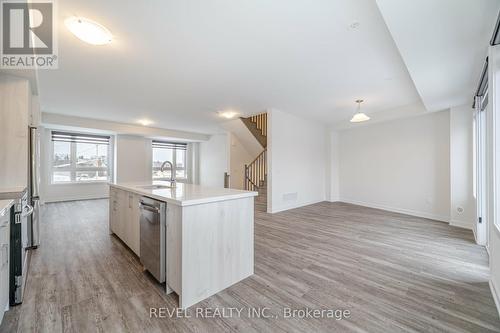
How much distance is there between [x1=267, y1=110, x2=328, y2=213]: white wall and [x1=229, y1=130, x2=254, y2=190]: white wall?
A: 239cm

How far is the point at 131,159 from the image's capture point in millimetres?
7902

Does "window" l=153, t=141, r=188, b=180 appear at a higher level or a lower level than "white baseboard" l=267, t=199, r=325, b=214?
higher

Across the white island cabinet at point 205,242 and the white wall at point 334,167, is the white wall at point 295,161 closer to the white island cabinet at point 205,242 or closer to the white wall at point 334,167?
the white wall at point 334,167

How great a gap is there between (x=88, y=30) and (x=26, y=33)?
57cm

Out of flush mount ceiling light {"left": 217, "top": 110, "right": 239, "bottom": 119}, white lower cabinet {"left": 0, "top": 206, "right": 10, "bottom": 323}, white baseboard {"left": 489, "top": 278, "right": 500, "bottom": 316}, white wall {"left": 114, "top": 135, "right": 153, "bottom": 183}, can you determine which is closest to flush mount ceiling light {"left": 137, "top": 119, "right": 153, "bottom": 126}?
white wall {"left": 114, "top": 135, "right": 153, "bottom": 183}

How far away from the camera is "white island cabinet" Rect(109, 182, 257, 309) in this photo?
1.76 meters

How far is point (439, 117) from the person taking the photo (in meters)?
4.80

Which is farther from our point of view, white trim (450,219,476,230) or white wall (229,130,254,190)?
white wall (229,130,254,190)

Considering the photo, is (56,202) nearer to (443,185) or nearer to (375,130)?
(375,130)

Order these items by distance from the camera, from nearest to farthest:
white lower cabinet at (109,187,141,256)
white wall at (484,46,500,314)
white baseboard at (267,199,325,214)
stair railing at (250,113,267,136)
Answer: white wall at (484,46,500,314) → white lower cabinet at (109,187,141,256) → white baseboard at (267,199,325,214) → stair railing at (250,113,267,136)

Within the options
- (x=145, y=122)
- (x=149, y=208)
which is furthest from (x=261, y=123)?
(x=149, y=208)

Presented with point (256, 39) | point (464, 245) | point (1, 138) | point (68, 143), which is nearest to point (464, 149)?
point (464, 245)

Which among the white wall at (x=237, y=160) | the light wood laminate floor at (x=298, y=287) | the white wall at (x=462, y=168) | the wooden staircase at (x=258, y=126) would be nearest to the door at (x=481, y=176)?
the light wood laminate floor at (x=298, y=287)

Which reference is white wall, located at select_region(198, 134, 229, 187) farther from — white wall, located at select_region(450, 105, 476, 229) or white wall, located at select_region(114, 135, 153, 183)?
white wall, located at select_region(450, 105, 476, 229)
